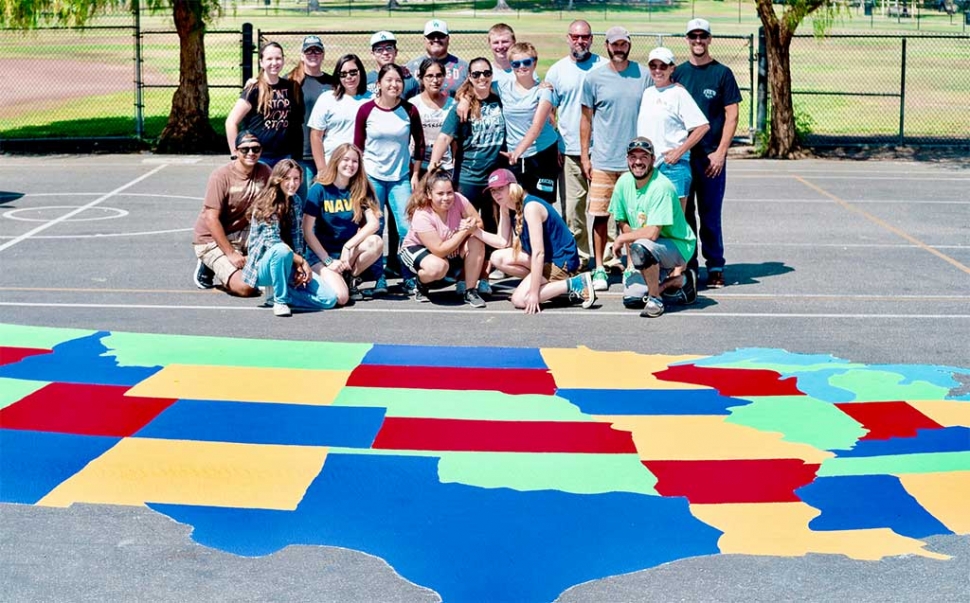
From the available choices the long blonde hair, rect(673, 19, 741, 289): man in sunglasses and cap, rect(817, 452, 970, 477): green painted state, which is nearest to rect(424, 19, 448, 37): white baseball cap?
the long blonde hair

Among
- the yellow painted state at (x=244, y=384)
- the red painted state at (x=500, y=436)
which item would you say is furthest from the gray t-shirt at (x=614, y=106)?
the red painted state at (x=500, y=436)

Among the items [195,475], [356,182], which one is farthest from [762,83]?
[195,475]

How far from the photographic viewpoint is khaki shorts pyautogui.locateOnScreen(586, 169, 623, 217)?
1149cm

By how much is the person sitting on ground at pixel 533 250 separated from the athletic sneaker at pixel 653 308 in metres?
0.47

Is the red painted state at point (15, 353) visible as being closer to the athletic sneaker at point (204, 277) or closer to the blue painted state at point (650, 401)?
the athletic sneaker at point (204, 277)

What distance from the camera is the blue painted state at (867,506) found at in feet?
20.3

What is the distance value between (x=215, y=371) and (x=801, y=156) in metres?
15.1

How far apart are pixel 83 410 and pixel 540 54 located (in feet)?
133

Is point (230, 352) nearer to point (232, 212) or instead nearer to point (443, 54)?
point (232, 212)

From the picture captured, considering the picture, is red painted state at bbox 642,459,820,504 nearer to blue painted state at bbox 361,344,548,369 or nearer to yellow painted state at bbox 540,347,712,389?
yellow painted state at bbox 540,347,712,389

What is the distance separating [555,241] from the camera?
10781 mm

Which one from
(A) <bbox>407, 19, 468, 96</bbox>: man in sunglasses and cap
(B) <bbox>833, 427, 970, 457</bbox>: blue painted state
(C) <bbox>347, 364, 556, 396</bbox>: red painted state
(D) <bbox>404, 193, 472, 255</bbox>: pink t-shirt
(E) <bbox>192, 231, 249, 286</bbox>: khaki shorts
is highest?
(A) <bbox>407, 19, 468, 96</bbox>: man in sunglasses and cap

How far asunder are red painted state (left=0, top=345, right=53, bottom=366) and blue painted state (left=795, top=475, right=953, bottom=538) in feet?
17.0

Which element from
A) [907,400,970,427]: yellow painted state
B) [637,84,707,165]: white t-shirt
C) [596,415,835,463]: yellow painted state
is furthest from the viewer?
[637,84,707,165]: white t-shirt
